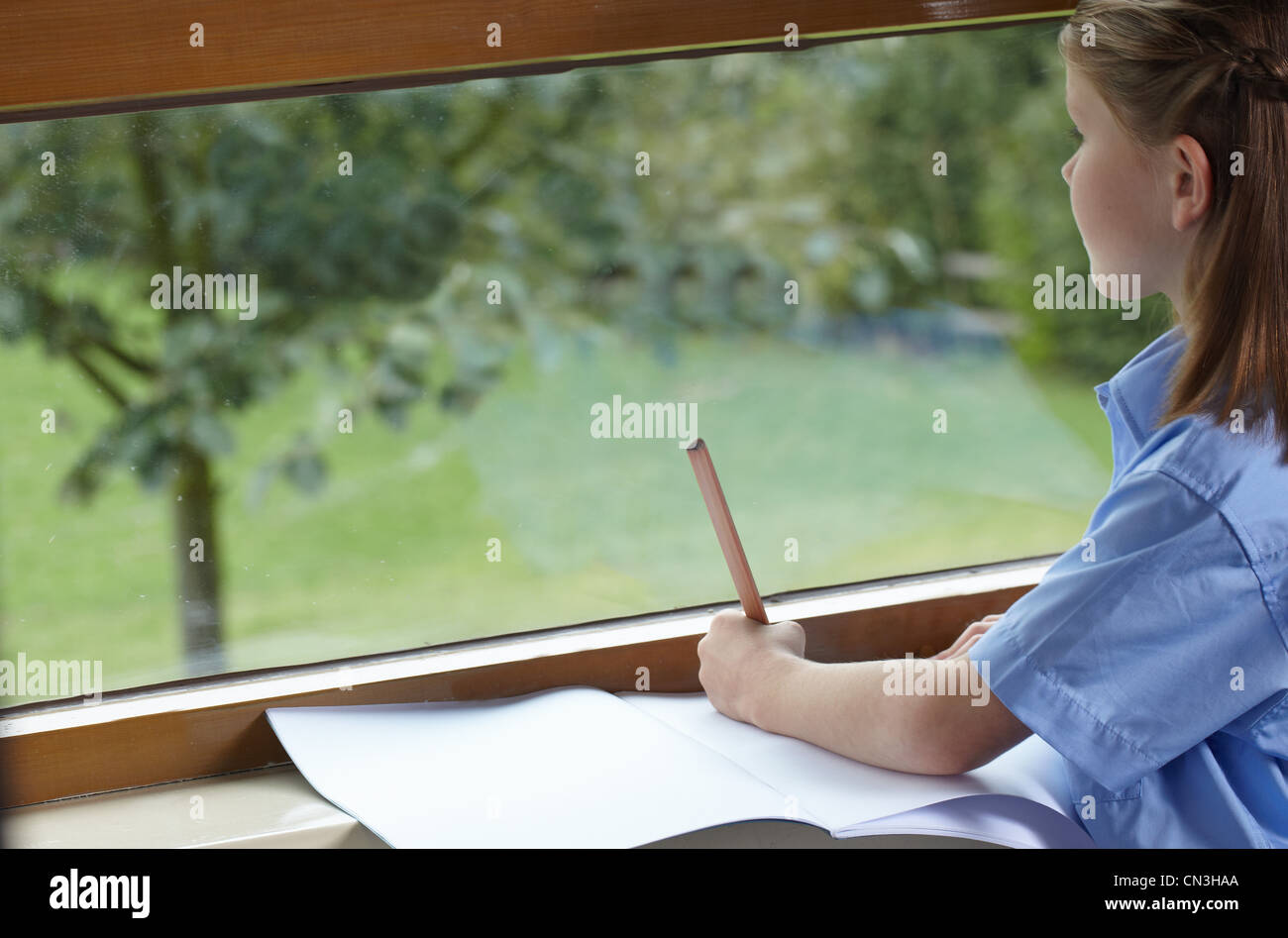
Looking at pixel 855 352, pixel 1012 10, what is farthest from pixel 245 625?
pixel 1012 10

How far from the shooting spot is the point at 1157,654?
2.16ft

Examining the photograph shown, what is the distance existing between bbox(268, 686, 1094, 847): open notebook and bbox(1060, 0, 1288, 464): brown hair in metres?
0.27

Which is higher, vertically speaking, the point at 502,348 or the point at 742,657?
the point at 502,348

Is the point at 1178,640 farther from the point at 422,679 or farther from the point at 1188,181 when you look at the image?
the point at 422,679

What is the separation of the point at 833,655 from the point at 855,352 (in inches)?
12.7

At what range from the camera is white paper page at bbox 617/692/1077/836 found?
699 millimetres

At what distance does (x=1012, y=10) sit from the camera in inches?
37.2

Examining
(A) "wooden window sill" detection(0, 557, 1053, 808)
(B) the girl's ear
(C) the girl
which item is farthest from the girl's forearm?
(B) the girl's ear

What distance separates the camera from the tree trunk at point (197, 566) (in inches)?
33.8

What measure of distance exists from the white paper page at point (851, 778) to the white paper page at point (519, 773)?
2 centimetres

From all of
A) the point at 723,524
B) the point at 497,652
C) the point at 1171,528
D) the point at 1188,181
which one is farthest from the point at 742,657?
the point at 1188,181

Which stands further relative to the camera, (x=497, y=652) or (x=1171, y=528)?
(x=497, y=652)

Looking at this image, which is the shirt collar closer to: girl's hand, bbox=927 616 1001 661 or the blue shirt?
the blue shirt

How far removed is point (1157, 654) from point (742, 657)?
29 cm
